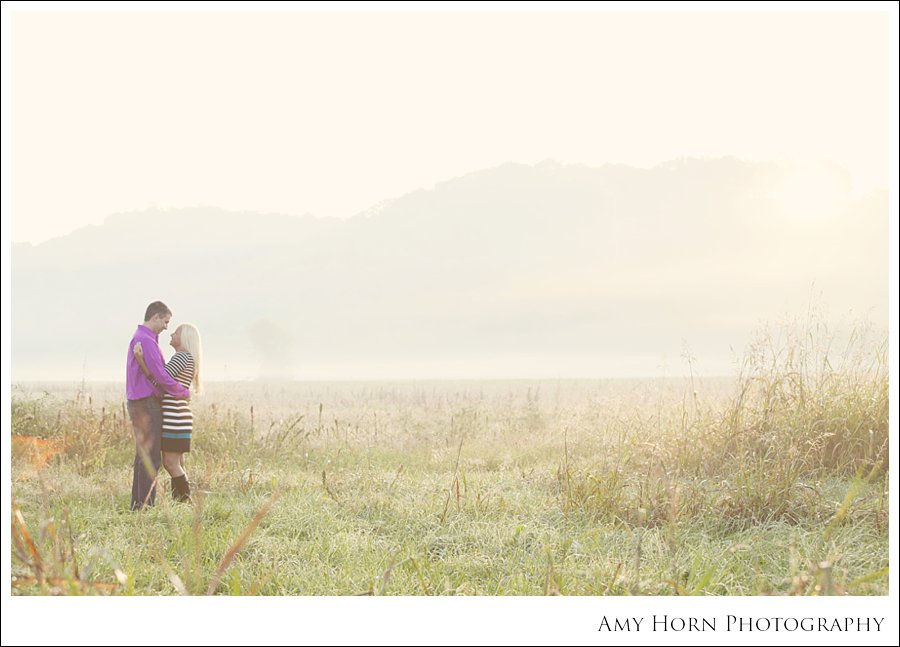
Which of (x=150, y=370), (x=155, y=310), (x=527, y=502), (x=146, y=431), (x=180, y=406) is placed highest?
(x=155, y=310)

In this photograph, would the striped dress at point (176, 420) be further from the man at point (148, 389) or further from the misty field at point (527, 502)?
the misty field at point (527, 502)

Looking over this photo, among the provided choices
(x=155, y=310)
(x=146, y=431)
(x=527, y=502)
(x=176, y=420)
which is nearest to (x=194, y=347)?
(x=155, y=310)

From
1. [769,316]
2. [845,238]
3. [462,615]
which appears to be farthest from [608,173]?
[462,615]

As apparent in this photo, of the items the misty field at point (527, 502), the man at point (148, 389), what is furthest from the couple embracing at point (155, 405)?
the misty field at point (527, 502)

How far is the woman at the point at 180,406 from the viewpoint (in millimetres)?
5219

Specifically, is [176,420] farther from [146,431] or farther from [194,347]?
[194,347]

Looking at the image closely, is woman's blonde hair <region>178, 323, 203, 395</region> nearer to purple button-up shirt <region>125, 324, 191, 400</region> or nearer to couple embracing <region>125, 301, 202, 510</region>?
couple embracing <region>125, 301, 202, 510</region>

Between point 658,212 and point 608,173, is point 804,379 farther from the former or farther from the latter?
point 608,173

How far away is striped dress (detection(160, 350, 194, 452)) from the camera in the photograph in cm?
521

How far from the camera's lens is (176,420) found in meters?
5.24

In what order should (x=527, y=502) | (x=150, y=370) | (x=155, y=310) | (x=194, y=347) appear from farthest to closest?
(x=194, y=347)
(x=155, y=310)
(x=150, y=370)
(x=527, y=502)

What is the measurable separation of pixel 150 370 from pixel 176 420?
40cm

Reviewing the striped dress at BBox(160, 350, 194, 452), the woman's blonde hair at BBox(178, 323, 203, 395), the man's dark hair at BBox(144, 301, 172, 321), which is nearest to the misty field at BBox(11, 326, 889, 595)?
the striped dress at BBox(160, 350, 194, 452)

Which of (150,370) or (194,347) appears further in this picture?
(194,347)
